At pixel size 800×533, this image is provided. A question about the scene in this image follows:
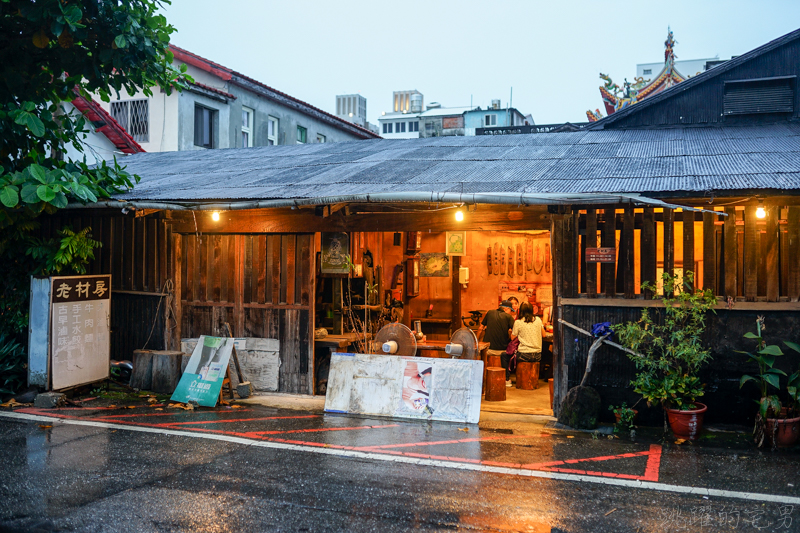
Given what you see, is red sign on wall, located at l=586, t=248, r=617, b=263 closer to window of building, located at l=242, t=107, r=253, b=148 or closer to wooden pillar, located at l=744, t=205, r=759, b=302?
wooden pillar, located at l=744, t=205, r=759, b=302

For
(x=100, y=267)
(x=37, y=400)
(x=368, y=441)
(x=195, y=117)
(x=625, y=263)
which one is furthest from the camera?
(x=195, y=117)

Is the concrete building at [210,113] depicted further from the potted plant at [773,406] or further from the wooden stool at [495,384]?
the potted plant at [773,406]

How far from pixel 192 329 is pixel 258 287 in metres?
1.60

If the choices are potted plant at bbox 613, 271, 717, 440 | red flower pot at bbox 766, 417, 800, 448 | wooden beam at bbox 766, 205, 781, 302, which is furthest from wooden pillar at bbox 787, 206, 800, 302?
red flower pot at bbox 766, 417, 800, 448

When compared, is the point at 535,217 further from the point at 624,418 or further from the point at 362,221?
the point at 624,418

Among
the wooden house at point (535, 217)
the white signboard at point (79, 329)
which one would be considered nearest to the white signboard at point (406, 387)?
the wooden house at point (535, 217)

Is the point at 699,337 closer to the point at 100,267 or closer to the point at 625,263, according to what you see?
the point at 625,263

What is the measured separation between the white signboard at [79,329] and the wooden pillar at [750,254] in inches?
404

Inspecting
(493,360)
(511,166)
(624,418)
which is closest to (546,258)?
(493,360)

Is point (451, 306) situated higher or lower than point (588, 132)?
lower

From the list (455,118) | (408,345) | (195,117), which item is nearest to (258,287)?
(408,345)

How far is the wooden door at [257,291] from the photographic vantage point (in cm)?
1101

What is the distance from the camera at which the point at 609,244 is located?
907 cm

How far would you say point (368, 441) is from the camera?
27.0 feet
